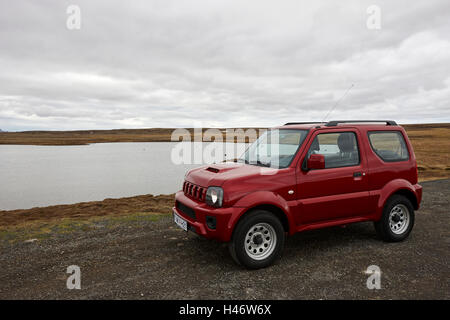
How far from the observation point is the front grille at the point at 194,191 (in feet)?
15.4

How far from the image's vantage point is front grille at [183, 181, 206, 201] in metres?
4.70

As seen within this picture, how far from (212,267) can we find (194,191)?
119cm

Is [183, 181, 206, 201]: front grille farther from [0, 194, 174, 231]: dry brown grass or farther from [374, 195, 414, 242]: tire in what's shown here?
[0, 194, 174, 231]: dry brown grass

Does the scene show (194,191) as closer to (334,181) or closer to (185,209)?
(185,209)

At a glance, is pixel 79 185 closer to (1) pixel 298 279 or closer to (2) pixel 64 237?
(2) pixel 64 237

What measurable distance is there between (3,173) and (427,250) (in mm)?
21473

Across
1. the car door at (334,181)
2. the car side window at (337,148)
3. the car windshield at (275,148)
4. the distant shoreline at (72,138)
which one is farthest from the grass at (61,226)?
the distant shoreline at (72,138)

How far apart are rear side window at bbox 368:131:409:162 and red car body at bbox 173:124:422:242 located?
3.2 inches

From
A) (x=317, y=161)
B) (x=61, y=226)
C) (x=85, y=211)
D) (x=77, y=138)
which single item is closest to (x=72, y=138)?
(x=77, y=138)

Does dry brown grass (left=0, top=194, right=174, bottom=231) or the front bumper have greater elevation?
the front bumper

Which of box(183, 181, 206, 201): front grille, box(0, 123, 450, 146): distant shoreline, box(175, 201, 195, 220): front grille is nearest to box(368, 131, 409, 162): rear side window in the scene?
box(183, 181, 206, 201): front grille

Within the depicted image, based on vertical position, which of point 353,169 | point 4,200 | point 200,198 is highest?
point 353,169

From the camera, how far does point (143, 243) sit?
5.97 m
